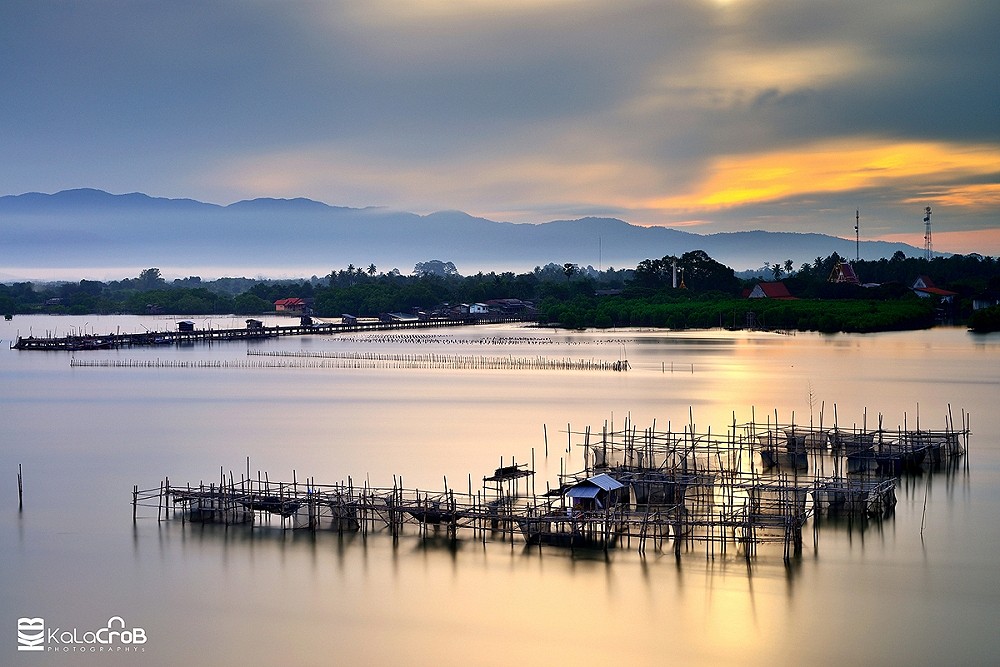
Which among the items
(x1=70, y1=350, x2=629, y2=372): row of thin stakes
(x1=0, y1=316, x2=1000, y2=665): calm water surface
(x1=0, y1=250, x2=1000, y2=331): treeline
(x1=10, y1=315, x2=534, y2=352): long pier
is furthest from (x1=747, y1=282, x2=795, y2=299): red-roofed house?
(x1=0, y1=316, x2=1000, y2=665): calm water surface

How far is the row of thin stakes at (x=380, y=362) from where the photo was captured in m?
55.3

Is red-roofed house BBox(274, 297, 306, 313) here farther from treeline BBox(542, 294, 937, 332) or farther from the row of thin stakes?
the row of thin stakes

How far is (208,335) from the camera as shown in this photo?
7850 centimetres

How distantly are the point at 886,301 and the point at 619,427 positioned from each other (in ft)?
192

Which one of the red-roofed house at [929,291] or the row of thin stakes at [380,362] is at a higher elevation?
the red-roofed house at [929,291]

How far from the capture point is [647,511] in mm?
18609

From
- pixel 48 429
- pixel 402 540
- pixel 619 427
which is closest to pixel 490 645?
pixel 402 540

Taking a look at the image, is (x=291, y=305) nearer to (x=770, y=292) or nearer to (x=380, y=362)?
(x=770, y=292)

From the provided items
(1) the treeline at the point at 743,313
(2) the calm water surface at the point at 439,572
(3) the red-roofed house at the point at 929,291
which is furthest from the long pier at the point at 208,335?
(3) the red-roofed house at the point at 929,291

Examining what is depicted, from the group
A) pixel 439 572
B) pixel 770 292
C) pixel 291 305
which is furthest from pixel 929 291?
pixel 439 572

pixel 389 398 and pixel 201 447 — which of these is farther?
pixel 389 398

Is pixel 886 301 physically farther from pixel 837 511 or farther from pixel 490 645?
pixel 490 645

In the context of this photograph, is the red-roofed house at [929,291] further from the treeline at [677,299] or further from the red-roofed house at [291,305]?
the red-roofed house at [291,305]

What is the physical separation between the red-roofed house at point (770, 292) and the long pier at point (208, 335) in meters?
25.0
